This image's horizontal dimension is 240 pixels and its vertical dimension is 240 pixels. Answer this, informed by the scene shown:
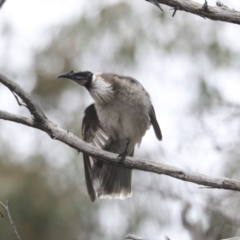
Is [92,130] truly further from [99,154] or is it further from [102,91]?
[99,154]

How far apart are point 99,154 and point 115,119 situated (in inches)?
37.3

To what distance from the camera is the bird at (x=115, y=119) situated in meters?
5.40

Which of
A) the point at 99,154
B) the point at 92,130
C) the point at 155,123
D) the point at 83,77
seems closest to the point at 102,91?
the point at 83,77

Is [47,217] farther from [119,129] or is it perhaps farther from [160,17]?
[160,17]

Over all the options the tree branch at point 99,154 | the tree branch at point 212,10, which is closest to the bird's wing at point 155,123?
the tree branch at point 99,154

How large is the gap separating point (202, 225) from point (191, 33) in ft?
11.6

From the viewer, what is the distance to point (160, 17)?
9.62 meters

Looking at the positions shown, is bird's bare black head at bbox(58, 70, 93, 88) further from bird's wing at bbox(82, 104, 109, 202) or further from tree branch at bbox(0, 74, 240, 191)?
tree branch at bbox(0, 74, 240, 191)

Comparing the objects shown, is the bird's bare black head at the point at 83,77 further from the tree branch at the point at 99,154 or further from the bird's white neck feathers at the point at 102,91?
the tree branch at the point at 99,154

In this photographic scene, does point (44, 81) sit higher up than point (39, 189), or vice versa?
point (44, 81)

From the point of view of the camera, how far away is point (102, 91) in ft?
17.8

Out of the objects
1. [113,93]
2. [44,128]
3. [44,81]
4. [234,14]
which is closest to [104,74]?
[113,93]

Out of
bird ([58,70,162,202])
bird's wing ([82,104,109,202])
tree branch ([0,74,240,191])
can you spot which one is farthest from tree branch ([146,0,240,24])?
bird's wing ([82,104,109,202])

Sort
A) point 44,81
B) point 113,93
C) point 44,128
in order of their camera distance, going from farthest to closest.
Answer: point 44,81
point 113,93
point 44,128
